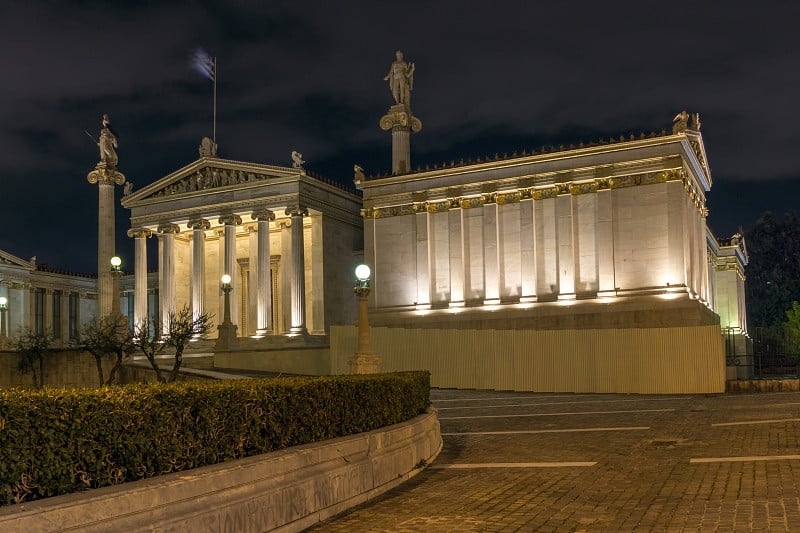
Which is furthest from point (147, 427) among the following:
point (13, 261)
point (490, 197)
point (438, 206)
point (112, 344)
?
point (13, 261)

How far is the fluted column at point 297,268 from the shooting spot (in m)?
49.4

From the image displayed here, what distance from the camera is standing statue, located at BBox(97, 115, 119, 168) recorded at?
51906mm

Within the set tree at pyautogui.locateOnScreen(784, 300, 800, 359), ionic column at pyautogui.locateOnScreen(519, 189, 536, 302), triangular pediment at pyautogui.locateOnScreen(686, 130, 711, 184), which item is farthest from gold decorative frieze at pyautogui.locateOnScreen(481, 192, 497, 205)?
tree at pyautogui.locateOnScreen(784, 300, 800, 359)

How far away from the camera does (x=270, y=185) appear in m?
51.0

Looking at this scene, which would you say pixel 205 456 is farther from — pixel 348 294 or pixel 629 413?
pixel 348 294

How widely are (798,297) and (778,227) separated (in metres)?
10.8

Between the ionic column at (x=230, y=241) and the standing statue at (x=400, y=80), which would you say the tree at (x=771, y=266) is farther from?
the ionic column at (x=230, y=241)

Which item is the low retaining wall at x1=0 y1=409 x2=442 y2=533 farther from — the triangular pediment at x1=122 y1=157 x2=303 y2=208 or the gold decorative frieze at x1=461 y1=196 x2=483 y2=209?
the triangular pediment at x1=122 y1=157 x2=303 y2=208

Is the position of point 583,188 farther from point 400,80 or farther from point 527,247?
point 400,80

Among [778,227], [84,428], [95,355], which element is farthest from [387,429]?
[778,227]

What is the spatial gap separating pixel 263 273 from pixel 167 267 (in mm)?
7708

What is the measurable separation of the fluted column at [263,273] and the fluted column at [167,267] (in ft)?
22.0

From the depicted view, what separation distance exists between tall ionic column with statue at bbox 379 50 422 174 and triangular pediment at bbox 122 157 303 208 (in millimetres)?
5978

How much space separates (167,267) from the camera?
55.1m
